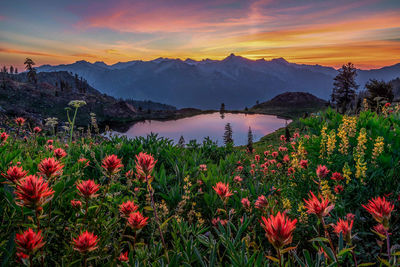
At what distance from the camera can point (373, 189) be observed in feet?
10.9

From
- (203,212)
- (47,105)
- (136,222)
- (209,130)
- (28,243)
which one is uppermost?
(47,105)

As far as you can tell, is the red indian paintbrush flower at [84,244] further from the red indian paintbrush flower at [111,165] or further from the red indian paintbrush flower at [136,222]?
the red indian paintbrush flower at [111,165]

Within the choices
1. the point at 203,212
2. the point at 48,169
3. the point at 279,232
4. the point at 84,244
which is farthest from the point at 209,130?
the point at 279,232

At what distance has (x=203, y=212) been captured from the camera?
11.6 ft

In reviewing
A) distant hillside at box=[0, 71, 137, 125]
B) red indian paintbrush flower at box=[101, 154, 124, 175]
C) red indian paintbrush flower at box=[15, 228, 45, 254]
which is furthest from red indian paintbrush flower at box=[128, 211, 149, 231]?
distant hillside at box=[0, 71, 137, 125]

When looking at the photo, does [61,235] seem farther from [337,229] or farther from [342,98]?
[342,98]

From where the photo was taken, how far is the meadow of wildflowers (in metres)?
1.47

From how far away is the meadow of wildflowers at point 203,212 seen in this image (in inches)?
57.9

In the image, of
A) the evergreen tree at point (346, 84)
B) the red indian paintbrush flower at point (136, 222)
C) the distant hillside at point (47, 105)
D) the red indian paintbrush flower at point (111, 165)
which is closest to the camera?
the red indian paintbrush flower at point (136, 222)

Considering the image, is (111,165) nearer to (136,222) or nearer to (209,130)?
(136,222)

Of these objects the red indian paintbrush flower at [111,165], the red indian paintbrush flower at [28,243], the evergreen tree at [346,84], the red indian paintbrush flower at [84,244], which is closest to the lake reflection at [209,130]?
the evergreen tree at [346,84]

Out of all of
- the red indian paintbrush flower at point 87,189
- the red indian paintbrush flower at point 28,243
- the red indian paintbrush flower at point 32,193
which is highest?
the red indian paintbrush flower at point 32,193

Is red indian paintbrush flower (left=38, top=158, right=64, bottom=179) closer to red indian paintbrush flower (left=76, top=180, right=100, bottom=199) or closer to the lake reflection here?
red indian paintbrush flower (left=76, top=180, right=100, bottom=199)

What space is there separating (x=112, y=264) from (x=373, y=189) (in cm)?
373
